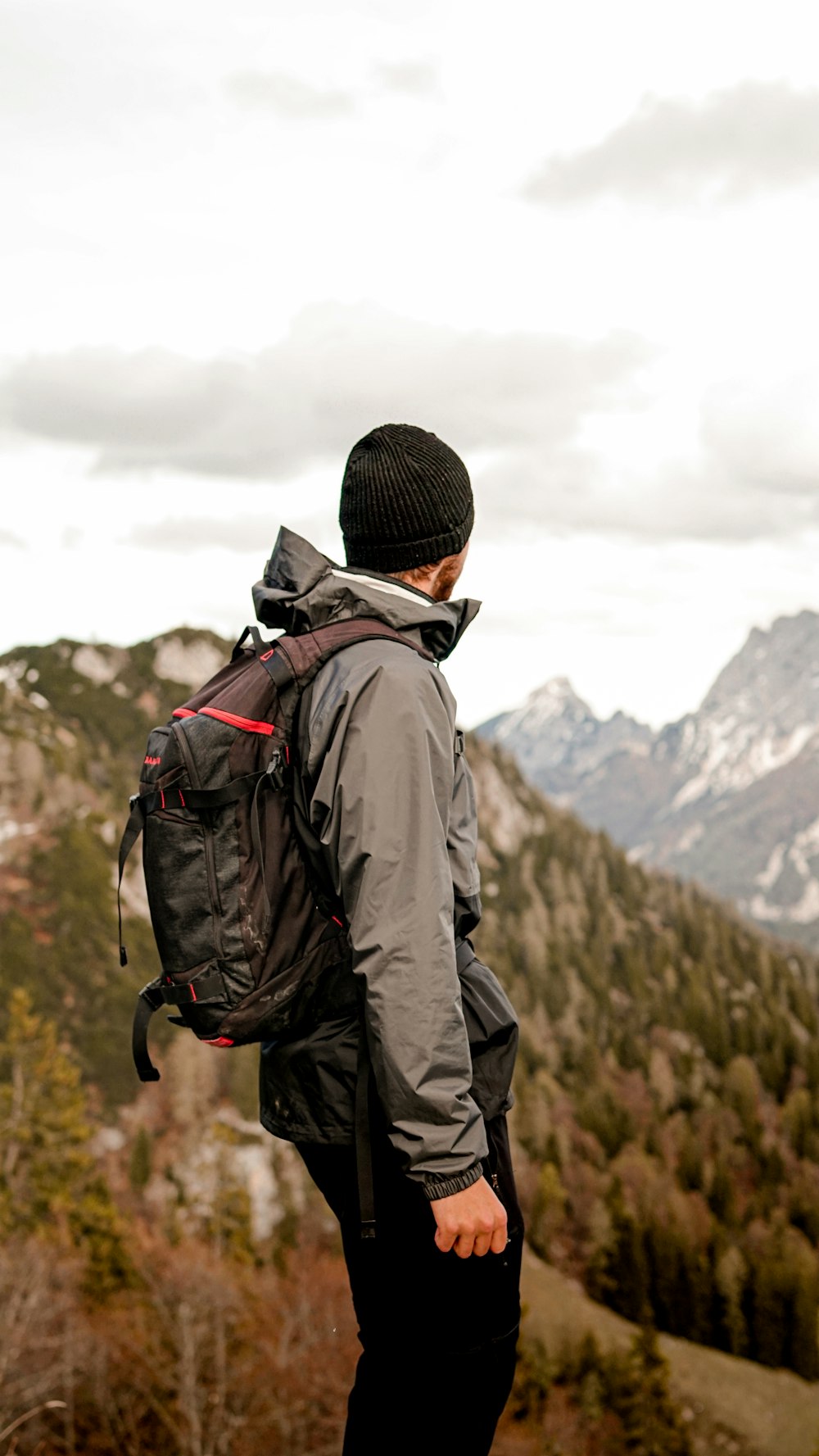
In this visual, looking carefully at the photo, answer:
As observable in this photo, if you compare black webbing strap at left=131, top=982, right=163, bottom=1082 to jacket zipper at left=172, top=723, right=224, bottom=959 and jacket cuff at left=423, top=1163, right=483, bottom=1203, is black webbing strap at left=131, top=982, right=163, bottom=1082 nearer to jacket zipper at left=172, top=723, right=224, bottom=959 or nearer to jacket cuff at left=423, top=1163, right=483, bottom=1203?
jacket zipper at left=172, top=723, right=224, bottom=959

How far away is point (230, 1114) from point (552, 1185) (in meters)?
33.5

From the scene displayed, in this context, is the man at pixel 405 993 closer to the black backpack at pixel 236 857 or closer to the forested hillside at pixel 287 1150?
the black backpack at pixel 236 857

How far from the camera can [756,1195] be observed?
105750 mm

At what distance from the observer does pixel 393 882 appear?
13.8ft

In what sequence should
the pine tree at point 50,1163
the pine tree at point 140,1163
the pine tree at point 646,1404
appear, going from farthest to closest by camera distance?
the pine tree at point 140,1163, the pine tree at point 646,1404, the pine tree at point 50,1163

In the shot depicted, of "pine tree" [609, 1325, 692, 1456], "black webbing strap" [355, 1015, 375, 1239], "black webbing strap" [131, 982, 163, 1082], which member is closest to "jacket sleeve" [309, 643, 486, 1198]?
"black webbing strap" [355, 1015, 375, 1239]

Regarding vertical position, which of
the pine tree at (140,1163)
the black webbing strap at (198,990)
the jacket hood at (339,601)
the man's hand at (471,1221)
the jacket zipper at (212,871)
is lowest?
the pine tree at (140,1163)

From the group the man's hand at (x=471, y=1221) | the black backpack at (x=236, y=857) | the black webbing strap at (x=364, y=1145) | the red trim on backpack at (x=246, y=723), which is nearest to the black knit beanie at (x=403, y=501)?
the black backpack at (x=236, y=857)

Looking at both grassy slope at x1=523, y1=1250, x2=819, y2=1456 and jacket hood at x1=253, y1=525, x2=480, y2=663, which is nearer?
jacket hood at x1=253, y1=525, x2=480, y2=663

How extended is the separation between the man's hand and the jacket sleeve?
5cm

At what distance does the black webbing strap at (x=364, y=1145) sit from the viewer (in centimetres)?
450

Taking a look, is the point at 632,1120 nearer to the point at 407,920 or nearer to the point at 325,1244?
the point at 325,1244

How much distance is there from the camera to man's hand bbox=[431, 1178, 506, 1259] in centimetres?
412

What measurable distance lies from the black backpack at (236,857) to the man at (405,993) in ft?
0.31
